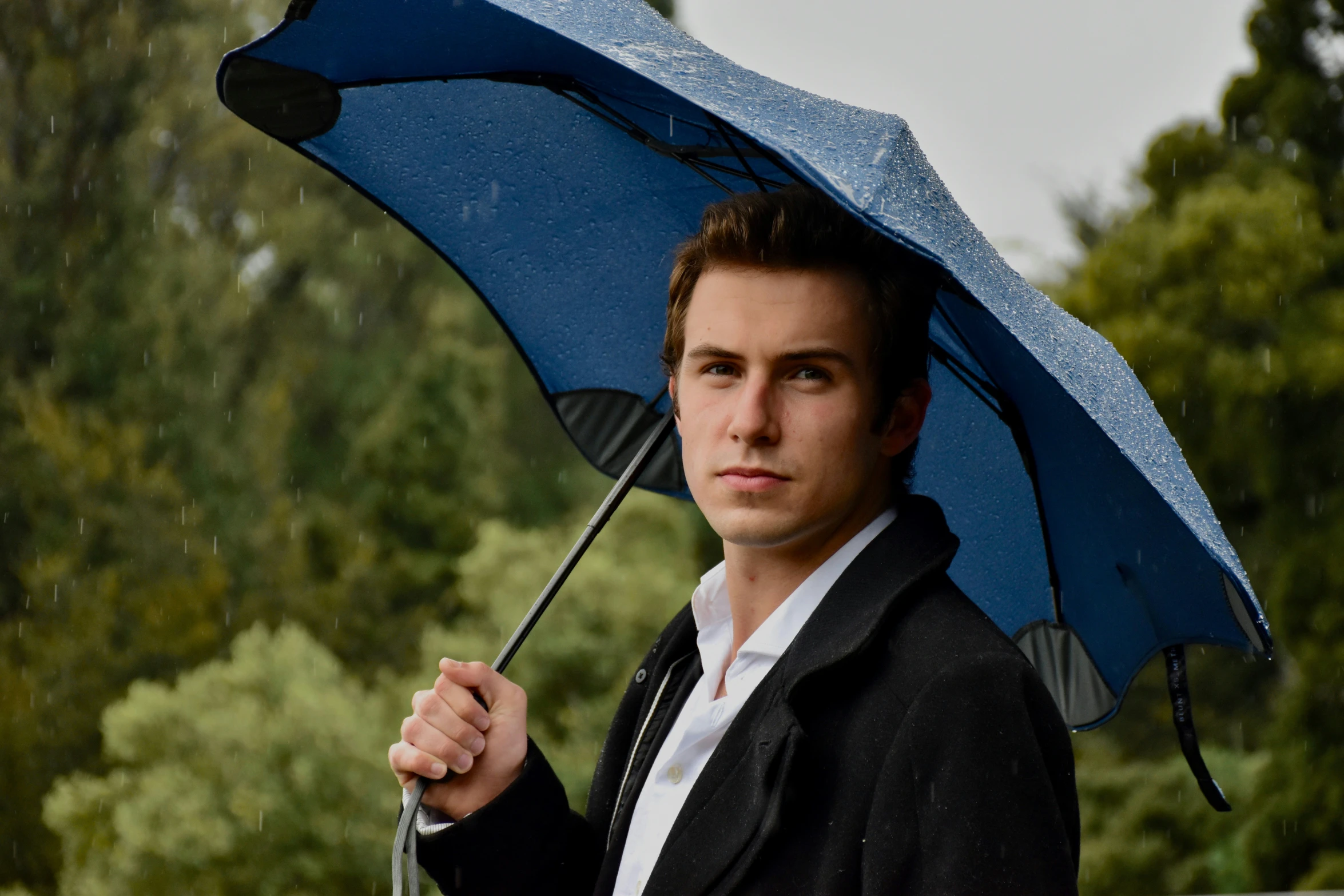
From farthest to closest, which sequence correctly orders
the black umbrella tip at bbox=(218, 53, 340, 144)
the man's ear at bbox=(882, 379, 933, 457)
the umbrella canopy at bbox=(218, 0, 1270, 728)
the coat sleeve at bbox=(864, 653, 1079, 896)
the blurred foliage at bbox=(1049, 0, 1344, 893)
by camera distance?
1. the blurred foliage at bbox=(1049, 0, 1344, 893)
2. the black umbrella tip at bbox=(218, 53, 340, 144)
3. the man's ear at bbox=(882, 379, 933, 457)
4. the umbrella canopy at bbox=(218, 0, 1270, 728)
5. the coat sleeve at bbox=(864, 653, 1079, 896)

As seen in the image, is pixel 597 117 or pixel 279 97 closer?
pixel 279 97

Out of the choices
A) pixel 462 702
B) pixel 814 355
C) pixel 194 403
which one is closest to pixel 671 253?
pixel 814 355

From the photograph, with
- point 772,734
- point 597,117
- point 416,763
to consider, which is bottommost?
point 416,763

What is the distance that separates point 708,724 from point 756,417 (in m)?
0.34

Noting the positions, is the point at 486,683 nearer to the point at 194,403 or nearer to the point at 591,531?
the point at 591,531

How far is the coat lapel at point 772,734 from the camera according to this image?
54.3 inches

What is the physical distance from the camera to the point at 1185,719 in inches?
67.2

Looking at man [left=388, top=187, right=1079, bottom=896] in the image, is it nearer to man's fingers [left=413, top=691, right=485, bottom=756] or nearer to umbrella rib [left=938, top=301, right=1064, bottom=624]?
man's fingers [left=413, top=691, right=485, bottom=756]

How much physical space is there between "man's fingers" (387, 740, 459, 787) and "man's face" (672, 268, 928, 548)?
45 centimetres

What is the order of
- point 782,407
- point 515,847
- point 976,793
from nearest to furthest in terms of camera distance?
1. point 976,793
2. point 782,407
3. point 515,847

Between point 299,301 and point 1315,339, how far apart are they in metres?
7.41

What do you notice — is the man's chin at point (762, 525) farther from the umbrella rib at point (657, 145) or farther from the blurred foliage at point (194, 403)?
the blurred foliage at point (194, 403)

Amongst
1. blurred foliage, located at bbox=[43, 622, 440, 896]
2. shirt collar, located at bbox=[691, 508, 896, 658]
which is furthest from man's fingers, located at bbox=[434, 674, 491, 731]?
blurred foliage, located at bbox=[43, 622, 440, 896]

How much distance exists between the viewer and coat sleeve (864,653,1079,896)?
4.07 feet
